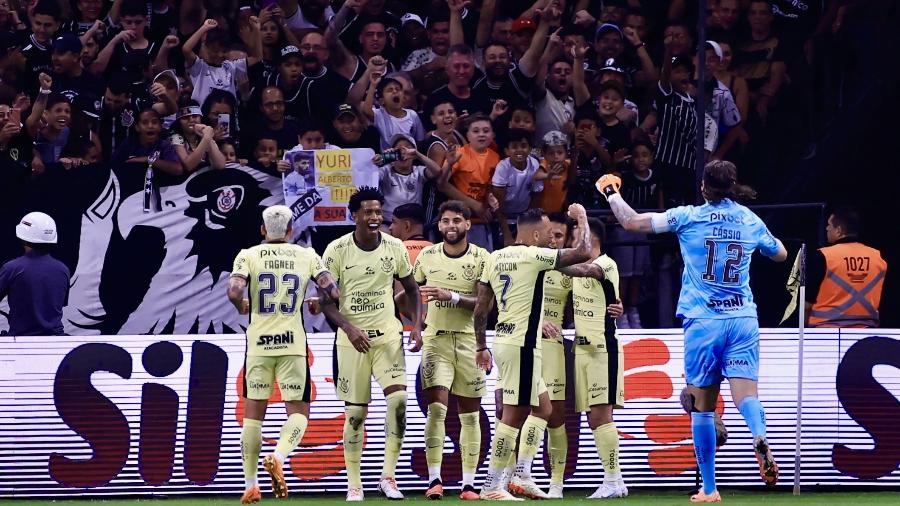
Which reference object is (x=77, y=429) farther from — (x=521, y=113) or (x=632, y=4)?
(x=632, y=4)

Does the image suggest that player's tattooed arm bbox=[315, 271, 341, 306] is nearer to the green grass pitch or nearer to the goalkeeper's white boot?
the green grass pitch

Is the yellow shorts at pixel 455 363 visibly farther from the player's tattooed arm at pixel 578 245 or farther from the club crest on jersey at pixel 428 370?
the player's tattooed arm at pixel 578 245

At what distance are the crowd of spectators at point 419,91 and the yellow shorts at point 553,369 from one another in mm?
2556

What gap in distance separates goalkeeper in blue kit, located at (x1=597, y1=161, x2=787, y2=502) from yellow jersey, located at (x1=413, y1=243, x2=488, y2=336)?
181cm

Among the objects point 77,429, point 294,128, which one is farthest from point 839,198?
point 77,429

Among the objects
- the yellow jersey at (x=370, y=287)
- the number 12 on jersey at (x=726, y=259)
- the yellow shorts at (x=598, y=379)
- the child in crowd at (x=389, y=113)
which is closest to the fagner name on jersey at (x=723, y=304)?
the number 12 on jersey at (x=726, y=259)

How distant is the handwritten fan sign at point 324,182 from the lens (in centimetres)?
1523

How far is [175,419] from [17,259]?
216 cm

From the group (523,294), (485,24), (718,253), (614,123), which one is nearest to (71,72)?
(485,24)

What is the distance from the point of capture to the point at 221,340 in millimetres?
13641

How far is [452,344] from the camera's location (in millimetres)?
12797

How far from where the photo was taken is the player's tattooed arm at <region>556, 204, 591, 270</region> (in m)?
11.6

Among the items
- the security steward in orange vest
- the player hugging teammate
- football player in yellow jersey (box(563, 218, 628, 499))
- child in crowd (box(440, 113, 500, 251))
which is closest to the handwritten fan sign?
child in crowd (box(440, 113, 500, 251))

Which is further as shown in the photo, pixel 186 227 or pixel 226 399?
pixel 186 227
